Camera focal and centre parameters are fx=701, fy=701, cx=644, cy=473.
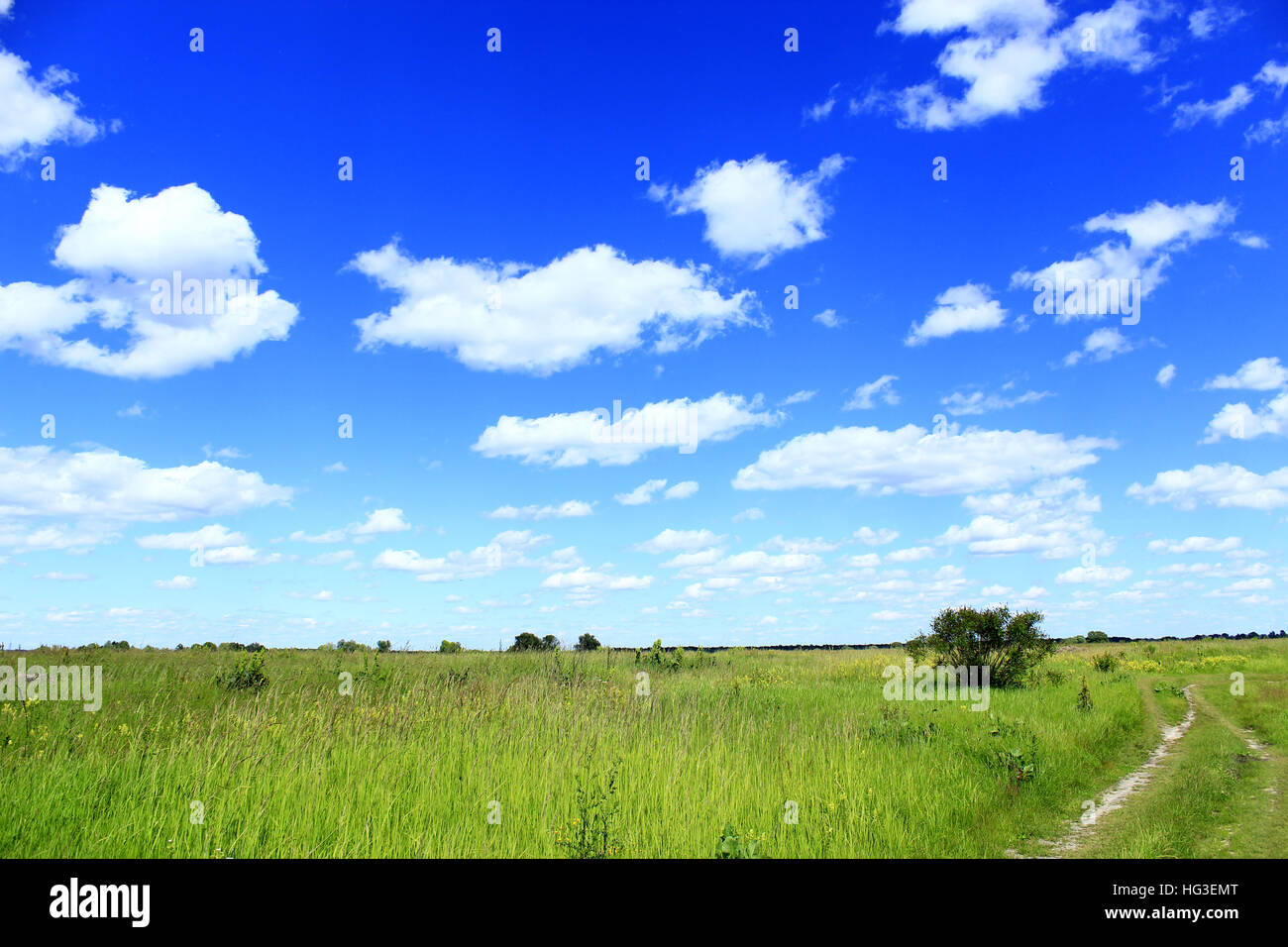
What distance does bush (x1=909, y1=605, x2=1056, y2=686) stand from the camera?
89.8 feet

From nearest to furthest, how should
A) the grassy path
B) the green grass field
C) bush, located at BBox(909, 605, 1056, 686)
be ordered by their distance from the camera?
the green grass field → the grassy path → bush, located at BBox(909, 605, 1056, 686)

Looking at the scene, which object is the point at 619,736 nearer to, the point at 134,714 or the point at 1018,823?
the point at 1018,823

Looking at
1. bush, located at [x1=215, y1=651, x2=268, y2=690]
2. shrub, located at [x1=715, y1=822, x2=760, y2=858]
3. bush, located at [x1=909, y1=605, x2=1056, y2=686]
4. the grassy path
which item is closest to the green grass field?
the grassy path

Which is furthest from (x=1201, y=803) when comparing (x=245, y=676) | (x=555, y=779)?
(x=245, y=676)

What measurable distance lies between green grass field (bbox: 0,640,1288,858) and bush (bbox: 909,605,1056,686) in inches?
458

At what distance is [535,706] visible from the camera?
1141 cm

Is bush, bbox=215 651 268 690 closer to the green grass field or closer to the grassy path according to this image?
the green grass field

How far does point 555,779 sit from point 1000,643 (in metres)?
24.9

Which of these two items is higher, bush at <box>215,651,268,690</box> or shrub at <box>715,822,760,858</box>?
bush at <box>215,651,268,690</box>

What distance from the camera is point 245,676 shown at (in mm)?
14742

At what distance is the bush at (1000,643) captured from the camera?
89.8 ft

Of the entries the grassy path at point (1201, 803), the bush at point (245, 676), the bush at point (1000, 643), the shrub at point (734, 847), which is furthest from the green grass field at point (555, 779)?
the bush at point (1000, 643)
